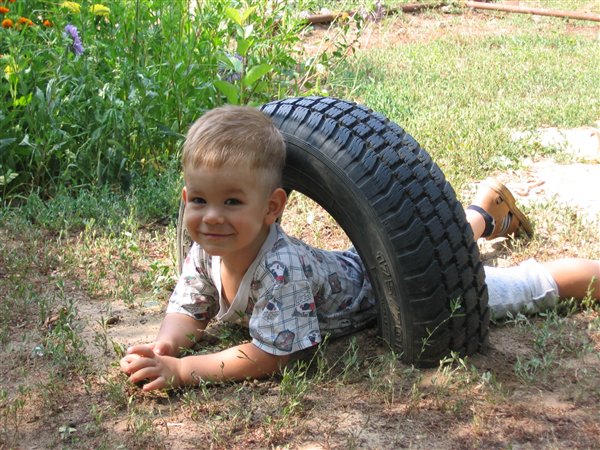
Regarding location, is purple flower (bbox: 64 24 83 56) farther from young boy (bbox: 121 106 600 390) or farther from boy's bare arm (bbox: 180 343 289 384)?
boy's bare arm (bbox: 180 343 289 384)

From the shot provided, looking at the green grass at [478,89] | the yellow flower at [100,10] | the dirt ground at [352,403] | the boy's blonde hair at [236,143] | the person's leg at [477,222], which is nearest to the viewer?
the dirt ground at [352,403]

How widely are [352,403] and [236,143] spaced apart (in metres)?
0.93

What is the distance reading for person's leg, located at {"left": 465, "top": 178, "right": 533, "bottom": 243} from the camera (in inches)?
163

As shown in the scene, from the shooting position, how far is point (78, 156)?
5.04 metres

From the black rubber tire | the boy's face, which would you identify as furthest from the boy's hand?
the black rubber tire

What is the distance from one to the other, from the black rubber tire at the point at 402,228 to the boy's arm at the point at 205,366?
1.50 feet

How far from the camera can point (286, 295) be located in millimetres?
3031

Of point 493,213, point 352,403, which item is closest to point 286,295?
point 352,403

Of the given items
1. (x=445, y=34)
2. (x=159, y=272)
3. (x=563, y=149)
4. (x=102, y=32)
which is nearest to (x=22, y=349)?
(x=159, y=272)

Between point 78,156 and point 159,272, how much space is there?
52.7 inches

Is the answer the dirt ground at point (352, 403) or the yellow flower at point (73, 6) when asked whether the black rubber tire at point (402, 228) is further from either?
the yellow flower at point (73, 6)

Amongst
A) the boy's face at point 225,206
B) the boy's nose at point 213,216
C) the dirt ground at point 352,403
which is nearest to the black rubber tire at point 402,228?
the dirt ground at point 352,403

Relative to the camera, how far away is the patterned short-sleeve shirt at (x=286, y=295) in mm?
3023

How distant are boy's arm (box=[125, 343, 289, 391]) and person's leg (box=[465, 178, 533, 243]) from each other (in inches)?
58.2
